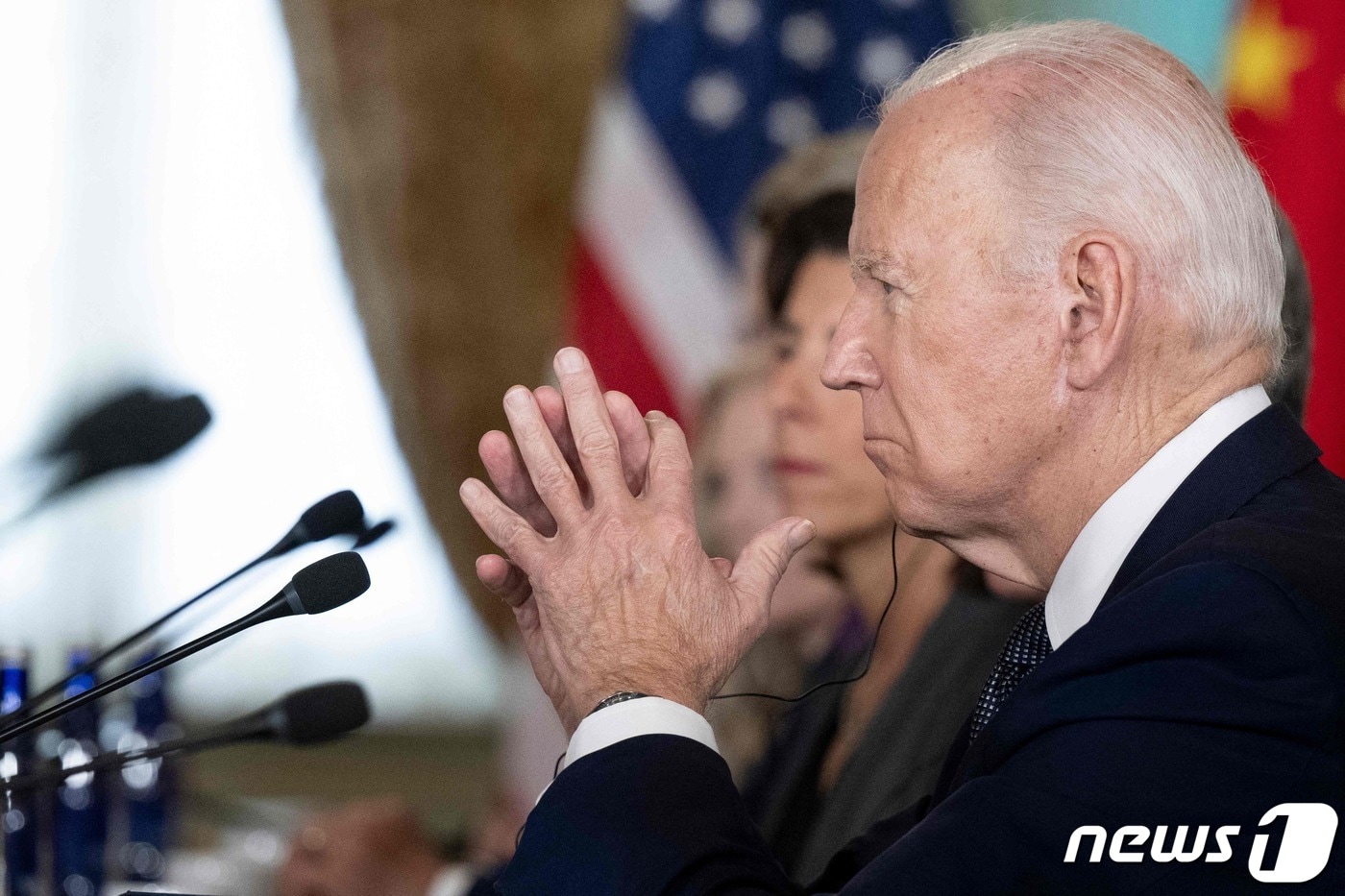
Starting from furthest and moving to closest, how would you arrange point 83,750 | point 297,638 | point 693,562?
point 297,638 < point 83,750 < point 693,562

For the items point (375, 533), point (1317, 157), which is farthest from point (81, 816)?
point (1317, 157)

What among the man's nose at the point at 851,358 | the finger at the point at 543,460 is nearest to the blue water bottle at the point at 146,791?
the finger at the point at 543,460

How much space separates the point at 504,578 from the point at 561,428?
13 cm

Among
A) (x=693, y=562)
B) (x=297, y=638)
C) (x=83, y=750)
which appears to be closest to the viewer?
(x=693, y=562)

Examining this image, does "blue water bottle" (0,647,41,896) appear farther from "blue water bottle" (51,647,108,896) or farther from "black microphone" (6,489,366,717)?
"black microphone" (6,489,366,717)

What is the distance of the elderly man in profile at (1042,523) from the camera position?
825mm

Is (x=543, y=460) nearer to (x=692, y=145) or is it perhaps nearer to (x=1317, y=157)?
(x=1317, y=157)

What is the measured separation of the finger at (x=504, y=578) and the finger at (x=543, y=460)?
9cm

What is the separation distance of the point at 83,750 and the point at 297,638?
5.28 feet

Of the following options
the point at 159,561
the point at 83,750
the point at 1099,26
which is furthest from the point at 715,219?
the point at 1099,26

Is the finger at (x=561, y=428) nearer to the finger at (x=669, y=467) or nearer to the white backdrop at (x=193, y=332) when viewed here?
the finger at (x=669, y=467)

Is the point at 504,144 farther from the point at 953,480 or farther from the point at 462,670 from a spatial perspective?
the point at 953,480

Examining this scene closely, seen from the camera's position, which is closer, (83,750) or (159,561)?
(83,750)

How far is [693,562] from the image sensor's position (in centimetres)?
102
